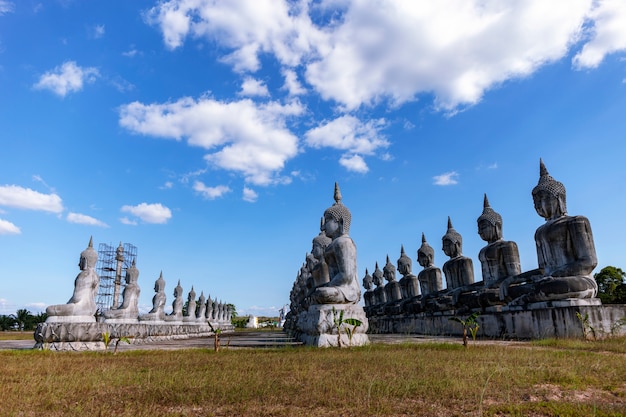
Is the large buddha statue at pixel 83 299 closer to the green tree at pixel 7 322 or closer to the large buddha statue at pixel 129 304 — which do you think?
the large buddha statue at pixel 129 304

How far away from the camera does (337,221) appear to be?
11.1 m

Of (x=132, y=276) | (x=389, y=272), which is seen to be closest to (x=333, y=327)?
(x=132, y=276)

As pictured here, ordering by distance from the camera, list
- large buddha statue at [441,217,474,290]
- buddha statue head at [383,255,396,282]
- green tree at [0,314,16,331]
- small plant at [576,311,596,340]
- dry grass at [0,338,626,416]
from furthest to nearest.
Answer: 1. green tree at [0,314,16,331]
2. buddha statue head at [383,255,396,282]
3. large buddha statue at [441,217,474,290]
4. small plant at [576,311,596,340]
5. dry grass at [0,338,626,416]

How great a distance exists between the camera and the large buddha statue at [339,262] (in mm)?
9438

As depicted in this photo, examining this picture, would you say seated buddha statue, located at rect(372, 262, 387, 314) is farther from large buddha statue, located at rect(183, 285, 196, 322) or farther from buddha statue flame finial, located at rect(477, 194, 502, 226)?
large buddha statue, located at rect(183, 285, 196, 322)

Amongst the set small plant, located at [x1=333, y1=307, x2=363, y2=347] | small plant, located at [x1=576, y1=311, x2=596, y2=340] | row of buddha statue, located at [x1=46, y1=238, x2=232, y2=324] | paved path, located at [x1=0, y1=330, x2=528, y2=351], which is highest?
row of buddha statue, located at [x1=46, y1=238, x2=232, y2=324]

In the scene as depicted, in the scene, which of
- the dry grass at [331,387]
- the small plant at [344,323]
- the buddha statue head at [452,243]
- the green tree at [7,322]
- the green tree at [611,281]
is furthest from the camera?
the green tree at [7,322]

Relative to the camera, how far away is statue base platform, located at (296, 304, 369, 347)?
29.1 ft

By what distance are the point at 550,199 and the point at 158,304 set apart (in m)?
20.5

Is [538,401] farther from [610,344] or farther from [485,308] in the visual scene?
[485,308]

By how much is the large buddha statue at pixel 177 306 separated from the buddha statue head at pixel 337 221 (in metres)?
17.7

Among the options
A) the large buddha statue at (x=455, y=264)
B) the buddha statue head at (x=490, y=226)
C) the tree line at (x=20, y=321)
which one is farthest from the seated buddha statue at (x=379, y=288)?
the tree line at (x=20, y=321)

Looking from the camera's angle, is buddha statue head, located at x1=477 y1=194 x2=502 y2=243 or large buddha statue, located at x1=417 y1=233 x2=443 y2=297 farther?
large buddha statue, located at x1=417 y1=233 x2=443 y2=297

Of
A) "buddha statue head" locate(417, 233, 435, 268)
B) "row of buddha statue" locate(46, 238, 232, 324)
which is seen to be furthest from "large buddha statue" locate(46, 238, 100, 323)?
"buddha statue head" locate(417, 233, 435, 268)
